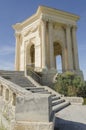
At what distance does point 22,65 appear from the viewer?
76.8 feet

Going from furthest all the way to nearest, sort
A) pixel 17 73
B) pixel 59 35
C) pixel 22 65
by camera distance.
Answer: pixel 22 65 < pixel 59 35 < pixel 17 73

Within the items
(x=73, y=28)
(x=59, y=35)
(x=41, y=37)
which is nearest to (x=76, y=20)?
(x=73, y=28)

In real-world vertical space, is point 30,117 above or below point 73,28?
below

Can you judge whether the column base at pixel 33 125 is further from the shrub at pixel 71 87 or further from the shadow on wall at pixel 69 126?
the shrub at pixel 71 87

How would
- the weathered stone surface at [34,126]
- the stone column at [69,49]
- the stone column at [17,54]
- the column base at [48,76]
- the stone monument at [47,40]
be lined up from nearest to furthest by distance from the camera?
the weathered stone surface at [34,126]
the column base at [48,76]
the stone monument at [47,40]
the stone column at [69,49]
the stone column at [17,54]

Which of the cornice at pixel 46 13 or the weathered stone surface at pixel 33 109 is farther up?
the cornice at pixel 46 13

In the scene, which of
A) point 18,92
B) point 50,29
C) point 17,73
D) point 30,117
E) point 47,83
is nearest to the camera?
point 30,117

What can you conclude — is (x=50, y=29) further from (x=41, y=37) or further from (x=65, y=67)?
(x=65, y=67)

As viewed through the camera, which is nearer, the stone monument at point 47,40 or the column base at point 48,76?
the column base at point 48,76

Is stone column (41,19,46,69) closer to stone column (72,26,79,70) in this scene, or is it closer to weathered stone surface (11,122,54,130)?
stone column (72,26,79,70)

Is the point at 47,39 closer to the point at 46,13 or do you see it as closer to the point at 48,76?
the point at 46,13

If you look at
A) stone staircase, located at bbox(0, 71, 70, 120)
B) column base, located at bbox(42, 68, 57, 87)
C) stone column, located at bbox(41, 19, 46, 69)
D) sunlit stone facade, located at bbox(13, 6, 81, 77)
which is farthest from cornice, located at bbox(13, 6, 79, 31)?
stone staircase, located at bbox(0, 71, 70, 120)

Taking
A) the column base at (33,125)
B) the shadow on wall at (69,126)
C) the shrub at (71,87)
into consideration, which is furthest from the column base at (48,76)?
the column base at (33,125)

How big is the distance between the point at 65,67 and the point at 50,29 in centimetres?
544
